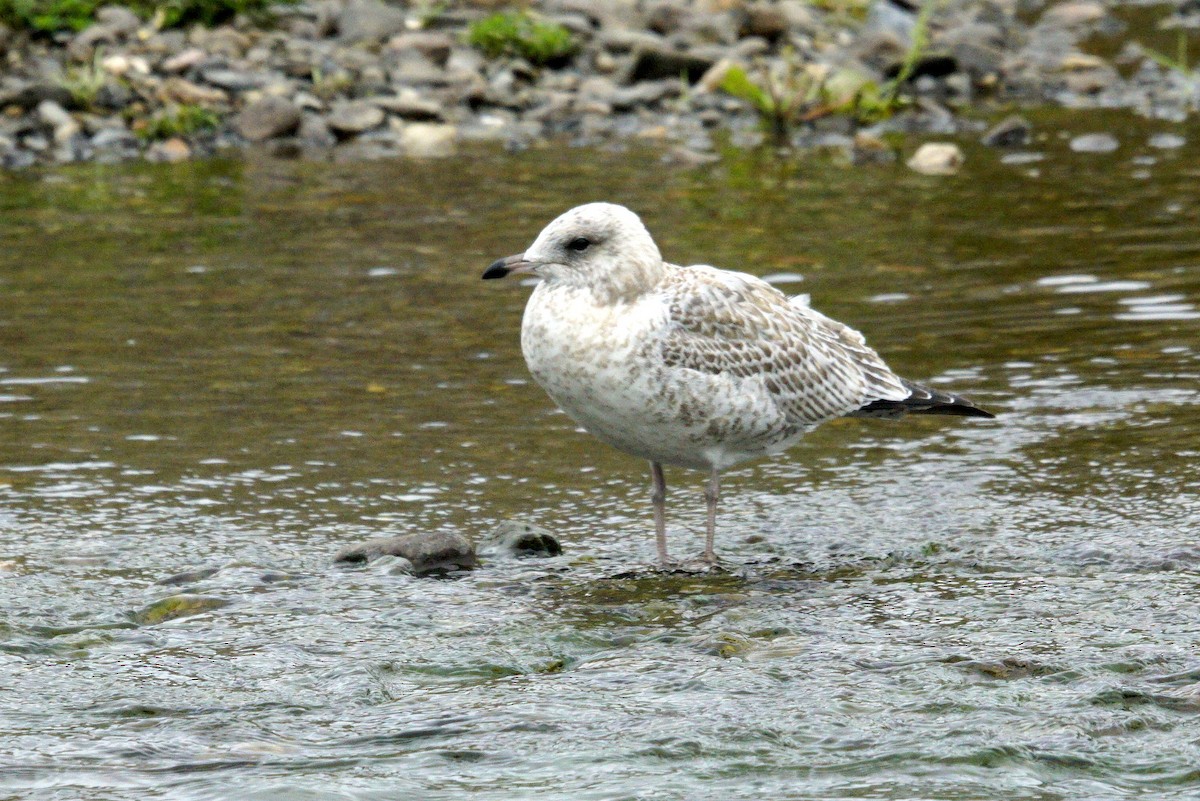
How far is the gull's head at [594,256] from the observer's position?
6.21 meters

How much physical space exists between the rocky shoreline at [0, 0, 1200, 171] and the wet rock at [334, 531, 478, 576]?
9481 mm

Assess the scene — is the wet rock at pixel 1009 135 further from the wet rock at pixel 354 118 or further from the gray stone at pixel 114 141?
the gray stone at pixel 114 141

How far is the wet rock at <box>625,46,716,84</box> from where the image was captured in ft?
58.4

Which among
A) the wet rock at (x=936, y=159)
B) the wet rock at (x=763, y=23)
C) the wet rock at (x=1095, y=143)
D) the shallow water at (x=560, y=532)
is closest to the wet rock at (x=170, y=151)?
the shallow water at (x=560, y=532)

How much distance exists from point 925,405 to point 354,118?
10.6 metres

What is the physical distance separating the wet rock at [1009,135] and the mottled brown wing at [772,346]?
29.2 ft

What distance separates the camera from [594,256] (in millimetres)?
6230

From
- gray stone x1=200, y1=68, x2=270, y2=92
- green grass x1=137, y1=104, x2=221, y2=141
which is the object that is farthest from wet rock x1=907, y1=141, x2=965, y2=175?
green grass x1=137, y1=104, x2=221, y2=141

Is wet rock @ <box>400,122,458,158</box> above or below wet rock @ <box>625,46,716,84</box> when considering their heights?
below

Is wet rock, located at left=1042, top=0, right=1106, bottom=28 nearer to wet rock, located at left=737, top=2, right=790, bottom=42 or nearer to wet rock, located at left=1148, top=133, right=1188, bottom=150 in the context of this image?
wet rock, located at left=737, top=2, right=790, bottom=42

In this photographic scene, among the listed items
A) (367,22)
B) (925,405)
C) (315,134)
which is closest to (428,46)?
(367,22)

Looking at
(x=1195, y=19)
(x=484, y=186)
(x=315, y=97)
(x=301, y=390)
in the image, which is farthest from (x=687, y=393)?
(x=1195, y=19)

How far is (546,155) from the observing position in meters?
15.7

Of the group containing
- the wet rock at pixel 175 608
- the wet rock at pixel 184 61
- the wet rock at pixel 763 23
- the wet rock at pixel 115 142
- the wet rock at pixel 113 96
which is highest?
the wet rock at pixel 763 23
